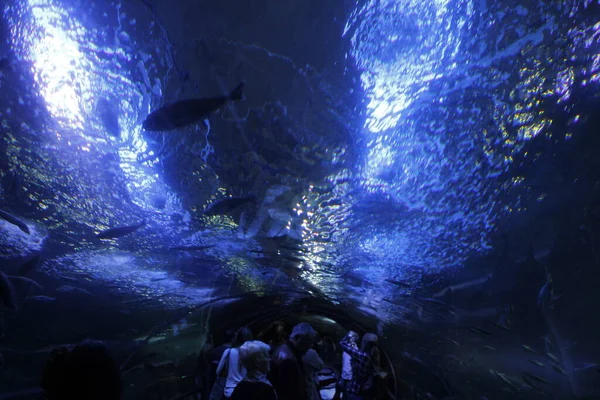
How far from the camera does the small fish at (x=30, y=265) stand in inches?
274

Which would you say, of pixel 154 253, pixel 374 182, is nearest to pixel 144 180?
pixel 154 253

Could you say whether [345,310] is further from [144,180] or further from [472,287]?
[144,180]

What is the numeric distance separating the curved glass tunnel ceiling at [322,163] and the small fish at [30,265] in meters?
0.06

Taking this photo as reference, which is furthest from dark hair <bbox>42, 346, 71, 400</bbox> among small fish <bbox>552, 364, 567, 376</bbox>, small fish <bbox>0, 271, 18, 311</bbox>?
small fish <bbox>552, 364, 567, 376</bbox>

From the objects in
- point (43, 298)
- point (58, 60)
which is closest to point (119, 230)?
point (58, 60)

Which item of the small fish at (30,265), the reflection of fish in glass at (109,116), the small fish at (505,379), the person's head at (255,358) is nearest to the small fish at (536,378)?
the small fish at (505,379)

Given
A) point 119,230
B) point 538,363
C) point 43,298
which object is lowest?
point 538,363

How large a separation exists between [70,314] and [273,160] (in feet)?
29.1

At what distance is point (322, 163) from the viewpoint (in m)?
4.52

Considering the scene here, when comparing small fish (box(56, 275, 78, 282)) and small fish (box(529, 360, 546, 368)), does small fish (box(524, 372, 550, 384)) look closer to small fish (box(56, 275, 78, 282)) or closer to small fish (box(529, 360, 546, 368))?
small fish (box(529, 360, 546, 368))

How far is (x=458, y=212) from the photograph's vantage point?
572cm

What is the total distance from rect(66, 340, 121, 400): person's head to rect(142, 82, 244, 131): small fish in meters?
1.99

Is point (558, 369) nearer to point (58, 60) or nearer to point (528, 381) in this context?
point (528, 381)

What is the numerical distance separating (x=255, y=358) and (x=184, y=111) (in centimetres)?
309
